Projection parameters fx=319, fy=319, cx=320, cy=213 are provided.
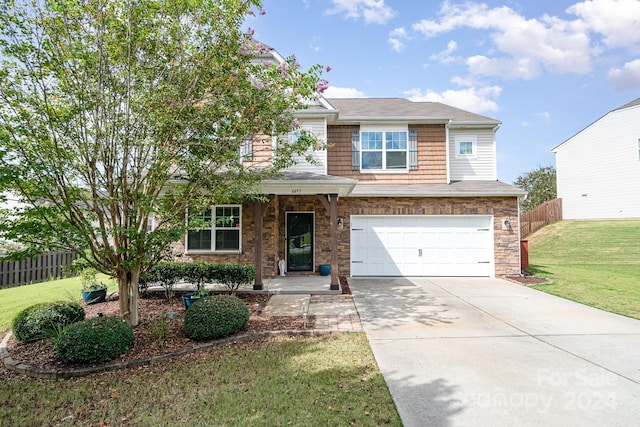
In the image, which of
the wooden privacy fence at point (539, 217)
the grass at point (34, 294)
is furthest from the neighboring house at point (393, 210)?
the wooden privacy fence at point (539, 217)

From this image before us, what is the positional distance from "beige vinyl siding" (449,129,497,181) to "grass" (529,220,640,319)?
4067mm

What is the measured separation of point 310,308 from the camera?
23.1ft

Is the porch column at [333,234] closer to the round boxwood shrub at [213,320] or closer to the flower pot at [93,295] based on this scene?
the round boxwood shrub at [213,320]

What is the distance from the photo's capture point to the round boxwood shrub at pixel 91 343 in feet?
13.9

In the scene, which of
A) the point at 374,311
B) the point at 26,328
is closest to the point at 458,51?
the point at 374,311

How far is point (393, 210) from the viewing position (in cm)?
1103

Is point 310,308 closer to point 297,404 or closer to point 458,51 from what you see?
point 297,404

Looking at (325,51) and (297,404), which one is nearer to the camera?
(297,404)

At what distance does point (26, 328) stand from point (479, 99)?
3034 cm

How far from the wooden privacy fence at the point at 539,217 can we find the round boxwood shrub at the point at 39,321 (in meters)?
22.0

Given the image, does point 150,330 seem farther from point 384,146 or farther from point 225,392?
point 384,146

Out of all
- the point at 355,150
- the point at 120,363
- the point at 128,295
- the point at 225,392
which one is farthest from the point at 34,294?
the point at 355,150

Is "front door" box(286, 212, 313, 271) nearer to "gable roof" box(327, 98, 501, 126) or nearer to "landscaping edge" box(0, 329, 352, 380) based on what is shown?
"gable roof" box(327, 98, 501, 126)

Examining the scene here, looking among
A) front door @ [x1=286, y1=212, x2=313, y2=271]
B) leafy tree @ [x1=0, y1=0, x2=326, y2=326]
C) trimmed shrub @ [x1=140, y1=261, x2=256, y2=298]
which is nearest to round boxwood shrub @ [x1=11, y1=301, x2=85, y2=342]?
leafy tree @ [x1=0, y1=0, x2=326, y2=326]
